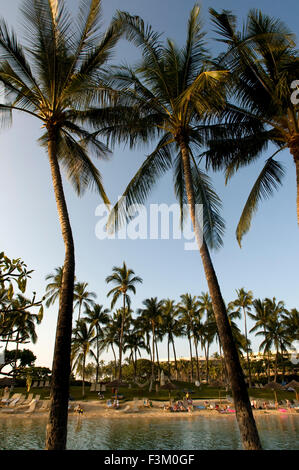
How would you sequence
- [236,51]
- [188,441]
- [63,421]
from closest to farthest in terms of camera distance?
[63,421], [236,51], [188,441]

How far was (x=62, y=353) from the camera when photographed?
6418 mm

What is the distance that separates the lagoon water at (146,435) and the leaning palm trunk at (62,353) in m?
7.07

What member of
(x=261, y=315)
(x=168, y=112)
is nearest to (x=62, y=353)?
(x=168, y=112)

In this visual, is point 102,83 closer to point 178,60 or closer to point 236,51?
point 178,60

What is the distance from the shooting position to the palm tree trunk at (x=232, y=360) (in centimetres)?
583

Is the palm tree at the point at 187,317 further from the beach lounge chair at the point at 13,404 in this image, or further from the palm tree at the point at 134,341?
the beach lounge chair at the point at 13,404

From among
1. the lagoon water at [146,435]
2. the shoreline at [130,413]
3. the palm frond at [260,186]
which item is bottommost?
the shoreline at [130,413]

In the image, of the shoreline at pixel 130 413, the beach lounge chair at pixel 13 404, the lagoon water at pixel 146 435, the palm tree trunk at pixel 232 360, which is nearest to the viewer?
the palm tree trunk at pixel 232 360

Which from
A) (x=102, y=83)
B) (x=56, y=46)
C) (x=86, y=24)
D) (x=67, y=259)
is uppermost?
(x=86, y=24)

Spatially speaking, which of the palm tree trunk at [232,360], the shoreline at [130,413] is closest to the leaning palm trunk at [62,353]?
the palm tree trunk at [232,360]

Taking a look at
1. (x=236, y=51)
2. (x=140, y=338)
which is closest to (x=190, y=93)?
(x=236, y=51)

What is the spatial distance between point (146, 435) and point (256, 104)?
14.9 m

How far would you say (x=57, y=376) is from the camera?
242 inches
